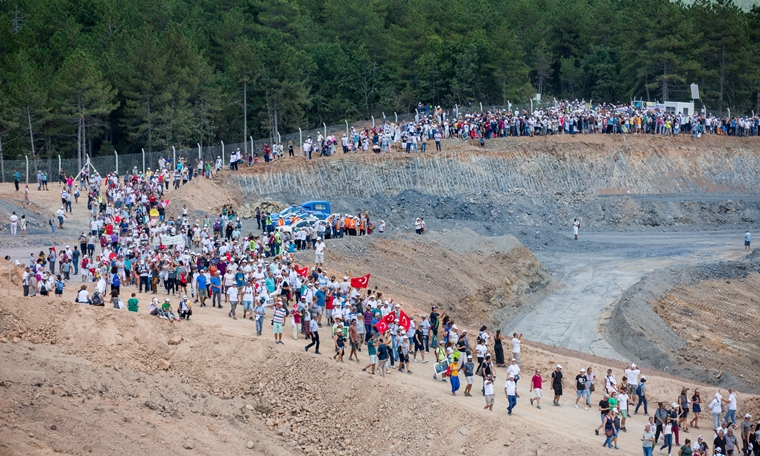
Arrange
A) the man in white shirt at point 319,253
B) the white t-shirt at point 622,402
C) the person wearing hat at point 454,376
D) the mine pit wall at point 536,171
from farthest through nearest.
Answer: the mine pit wall at point 536,171 < the man in white shirt at point 319,253 < the person wearing hat at point 454,376 < the white t-shirt at point 622,402

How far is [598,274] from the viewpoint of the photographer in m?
52.5

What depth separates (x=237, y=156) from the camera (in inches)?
2462

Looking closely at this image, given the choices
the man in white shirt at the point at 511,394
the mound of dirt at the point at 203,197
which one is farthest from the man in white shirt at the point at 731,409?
the mound of dirt at the point at 203,197

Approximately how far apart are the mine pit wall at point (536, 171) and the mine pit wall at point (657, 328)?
17.2 metres

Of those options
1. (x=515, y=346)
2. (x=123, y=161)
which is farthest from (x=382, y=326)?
(x=123, y=161)

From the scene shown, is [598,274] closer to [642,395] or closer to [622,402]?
[642,395]

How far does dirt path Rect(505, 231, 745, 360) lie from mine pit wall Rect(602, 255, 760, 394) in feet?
2.45

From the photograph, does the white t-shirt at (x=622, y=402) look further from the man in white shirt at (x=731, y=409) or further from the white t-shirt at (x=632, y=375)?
the man in white shirt at (x=731, y=409)

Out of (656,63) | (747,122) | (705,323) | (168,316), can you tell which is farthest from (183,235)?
(656,63)

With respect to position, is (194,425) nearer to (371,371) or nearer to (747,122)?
(371,371)

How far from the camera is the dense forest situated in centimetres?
7088

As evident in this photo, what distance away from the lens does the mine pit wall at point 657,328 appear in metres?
38.3

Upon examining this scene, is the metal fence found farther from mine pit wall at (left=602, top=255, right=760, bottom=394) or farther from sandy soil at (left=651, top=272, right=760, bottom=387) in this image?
sandy soil at (left=651, top=272, right=760, bottom=387)

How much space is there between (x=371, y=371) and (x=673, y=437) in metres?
8.84
